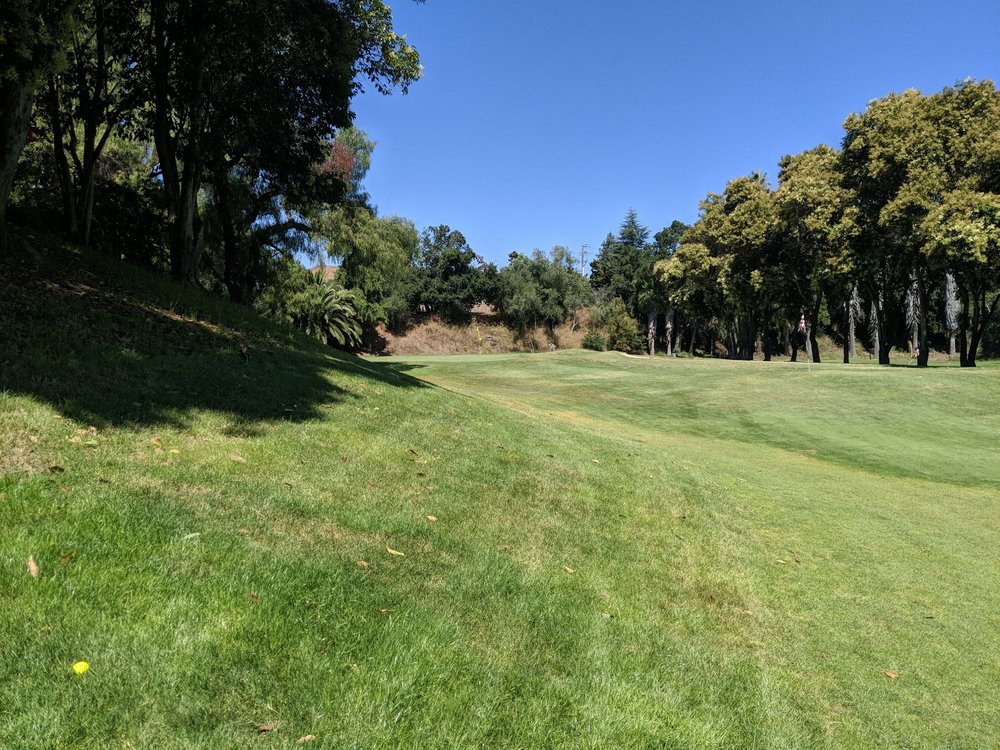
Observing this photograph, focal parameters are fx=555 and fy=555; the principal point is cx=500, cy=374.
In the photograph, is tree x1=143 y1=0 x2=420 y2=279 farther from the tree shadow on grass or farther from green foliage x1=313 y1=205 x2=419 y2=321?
green foliage x1=313 y1=205 x2=419 y2=321

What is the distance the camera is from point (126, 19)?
46.3ft

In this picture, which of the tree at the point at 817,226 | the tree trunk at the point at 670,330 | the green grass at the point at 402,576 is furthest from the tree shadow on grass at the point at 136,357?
the tree trunk at the point at 670,330

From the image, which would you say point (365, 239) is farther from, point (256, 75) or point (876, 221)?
point (876, 221)

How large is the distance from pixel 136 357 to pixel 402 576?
5.17 metres

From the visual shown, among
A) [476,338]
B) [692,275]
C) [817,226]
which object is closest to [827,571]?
[817,226]

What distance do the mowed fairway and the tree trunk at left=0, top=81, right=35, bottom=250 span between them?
10620 millimetres

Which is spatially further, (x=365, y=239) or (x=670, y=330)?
(x=670, y=330)

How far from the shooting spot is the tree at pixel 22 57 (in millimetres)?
7543

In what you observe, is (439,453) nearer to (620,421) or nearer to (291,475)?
(291,475)

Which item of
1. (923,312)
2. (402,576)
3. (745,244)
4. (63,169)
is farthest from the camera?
(745,244)

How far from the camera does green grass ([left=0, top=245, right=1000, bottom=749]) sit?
2668 millimetres

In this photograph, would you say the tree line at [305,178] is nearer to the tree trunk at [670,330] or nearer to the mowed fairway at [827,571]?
the tree trunk at [670,330]

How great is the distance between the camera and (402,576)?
4090 mm

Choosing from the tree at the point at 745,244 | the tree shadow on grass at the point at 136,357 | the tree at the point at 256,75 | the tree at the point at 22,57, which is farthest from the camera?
the tree at the point at 745,244
